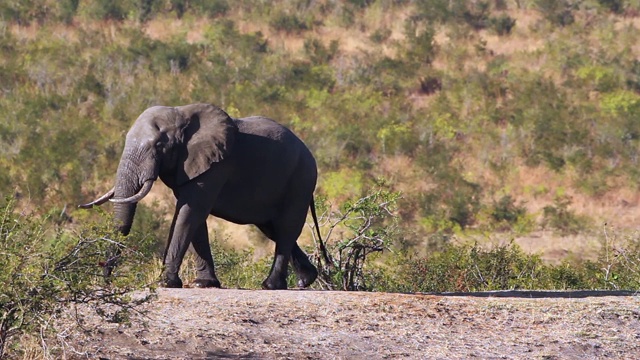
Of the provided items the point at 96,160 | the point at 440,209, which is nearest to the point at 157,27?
the point at 96,160

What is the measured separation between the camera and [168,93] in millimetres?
32594

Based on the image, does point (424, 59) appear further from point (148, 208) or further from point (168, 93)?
point (148, 208)

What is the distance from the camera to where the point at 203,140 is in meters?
12.1

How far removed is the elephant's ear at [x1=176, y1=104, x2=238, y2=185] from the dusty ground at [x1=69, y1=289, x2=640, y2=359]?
136 centimetres

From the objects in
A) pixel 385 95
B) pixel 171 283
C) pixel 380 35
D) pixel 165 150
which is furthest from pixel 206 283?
pixel 380 35

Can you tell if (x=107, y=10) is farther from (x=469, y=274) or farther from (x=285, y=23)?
(x=469, y=274)

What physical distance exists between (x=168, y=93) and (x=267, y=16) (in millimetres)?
9031

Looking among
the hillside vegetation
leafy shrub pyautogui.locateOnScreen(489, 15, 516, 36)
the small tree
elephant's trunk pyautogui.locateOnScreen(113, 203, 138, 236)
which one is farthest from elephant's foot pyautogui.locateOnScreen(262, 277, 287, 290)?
leafy shrub pyautogui.locateOnScreen(489, 15, 516, 36)

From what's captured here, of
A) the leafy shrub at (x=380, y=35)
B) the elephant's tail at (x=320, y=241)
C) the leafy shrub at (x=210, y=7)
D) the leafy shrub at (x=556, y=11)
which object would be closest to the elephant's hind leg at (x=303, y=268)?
the elephant's tail at (x=320, y=241)

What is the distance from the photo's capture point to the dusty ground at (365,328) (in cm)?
916

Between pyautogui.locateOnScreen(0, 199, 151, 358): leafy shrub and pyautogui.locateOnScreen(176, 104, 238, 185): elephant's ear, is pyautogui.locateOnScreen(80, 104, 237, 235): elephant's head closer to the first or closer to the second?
pyautogui.locateOnScreen(176, 104, 238, 185): elephant's ear

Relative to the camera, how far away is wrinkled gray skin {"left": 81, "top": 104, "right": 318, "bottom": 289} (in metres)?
12.0

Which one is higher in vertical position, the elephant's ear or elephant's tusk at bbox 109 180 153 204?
the elephant's ear

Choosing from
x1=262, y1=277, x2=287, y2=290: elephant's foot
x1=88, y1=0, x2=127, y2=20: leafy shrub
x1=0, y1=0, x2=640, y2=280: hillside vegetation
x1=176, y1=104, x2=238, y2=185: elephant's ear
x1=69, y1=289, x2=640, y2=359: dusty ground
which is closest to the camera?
x1=69, y1=289, x2=640, y2=359: dusty ground
